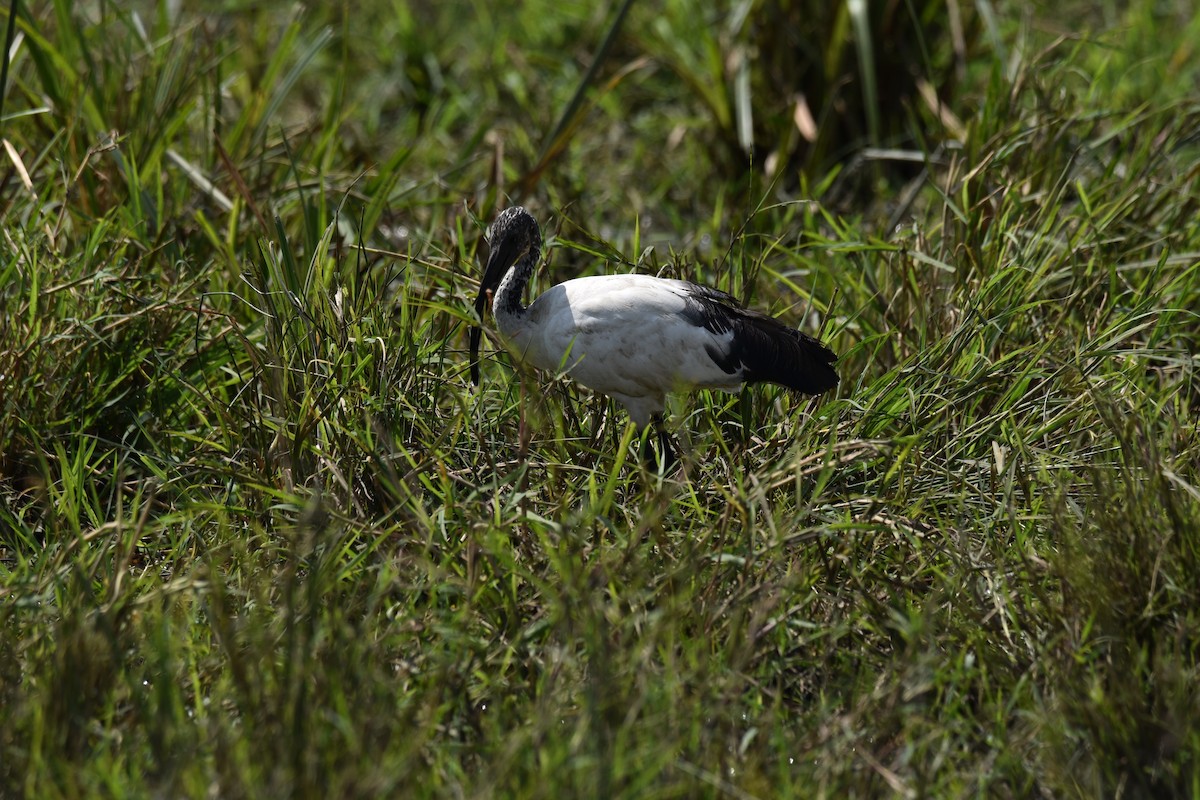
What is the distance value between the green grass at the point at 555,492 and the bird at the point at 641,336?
117mm

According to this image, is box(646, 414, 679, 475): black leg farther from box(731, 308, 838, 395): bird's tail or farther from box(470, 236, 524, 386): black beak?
box(470, 236, 524, 386): black beak

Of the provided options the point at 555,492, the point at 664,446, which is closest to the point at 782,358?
the point at 664,446

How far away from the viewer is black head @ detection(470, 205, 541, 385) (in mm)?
3812

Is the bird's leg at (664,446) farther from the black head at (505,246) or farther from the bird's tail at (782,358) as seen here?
the black head at (505,246)

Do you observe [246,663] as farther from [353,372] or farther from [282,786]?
[353,372]

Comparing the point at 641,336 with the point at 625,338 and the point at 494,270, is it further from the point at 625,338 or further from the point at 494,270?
the point at 494,270

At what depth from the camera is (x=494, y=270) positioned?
3.82 meters

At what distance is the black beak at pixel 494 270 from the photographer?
12.4 feet

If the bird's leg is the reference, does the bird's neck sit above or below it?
above

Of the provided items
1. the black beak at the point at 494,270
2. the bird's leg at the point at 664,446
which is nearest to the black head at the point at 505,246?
the black beak at the point at 494,270

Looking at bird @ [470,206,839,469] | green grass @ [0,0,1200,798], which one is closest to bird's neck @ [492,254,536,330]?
bird @ [470,206,839,469]

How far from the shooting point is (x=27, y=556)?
356cm

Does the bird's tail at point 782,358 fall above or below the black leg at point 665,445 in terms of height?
above

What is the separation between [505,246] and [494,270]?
0.08 metres
